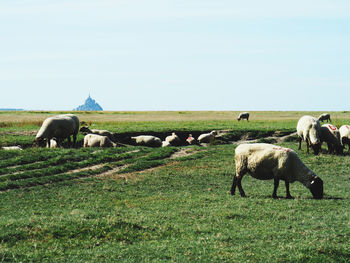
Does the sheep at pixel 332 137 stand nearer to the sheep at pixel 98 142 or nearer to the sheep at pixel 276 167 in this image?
the sheep at pixel 276 167

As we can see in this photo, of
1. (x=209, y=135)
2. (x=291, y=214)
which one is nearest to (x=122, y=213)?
(x=291, y=214)

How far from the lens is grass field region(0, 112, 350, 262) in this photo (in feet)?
33.7

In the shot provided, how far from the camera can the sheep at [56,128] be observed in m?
32.6

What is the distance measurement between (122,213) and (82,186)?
6.63m

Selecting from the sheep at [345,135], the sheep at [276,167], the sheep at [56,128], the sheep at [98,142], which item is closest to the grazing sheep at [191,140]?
the sheep at [98,142]

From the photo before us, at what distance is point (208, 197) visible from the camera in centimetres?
1762

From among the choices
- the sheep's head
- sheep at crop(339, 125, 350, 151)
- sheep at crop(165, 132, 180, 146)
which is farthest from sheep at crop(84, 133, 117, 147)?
the sheep's head

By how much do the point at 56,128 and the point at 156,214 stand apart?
20.8 metres

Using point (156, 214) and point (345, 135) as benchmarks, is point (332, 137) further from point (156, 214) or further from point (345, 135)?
point (156, 214)

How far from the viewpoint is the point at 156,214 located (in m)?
14.4

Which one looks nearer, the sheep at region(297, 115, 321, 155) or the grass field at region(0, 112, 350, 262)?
the grass field at region(0, 112, 350, 262)


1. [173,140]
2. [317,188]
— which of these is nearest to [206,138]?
[173,140]

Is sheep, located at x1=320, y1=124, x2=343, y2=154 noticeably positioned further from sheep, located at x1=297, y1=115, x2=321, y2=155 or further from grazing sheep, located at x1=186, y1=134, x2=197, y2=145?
grazing sheep, located at x1=186, y1=134, x2=197, y2=145

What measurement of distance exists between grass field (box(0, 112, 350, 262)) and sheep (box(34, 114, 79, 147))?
4.82 m
